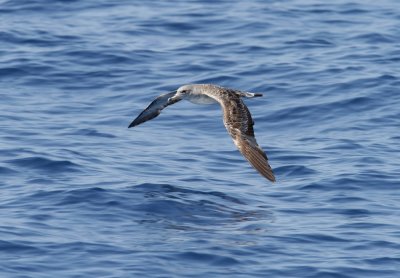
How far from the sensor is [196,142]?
665 inches

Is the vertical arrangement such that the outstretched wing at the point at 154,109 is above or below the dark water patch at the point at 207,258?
above

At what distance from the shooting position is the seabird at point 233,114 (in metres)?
13.9

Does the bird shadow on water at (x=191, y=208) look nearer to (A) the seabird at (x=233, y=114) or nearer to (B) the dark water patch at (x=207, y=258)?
(A) the seabird at (x=233, y=114)

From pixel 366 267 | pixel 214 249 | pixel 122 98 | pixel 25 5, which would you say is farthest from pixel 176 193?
pixel 25 5

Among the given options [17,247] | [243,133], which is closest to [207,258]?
[17,247]

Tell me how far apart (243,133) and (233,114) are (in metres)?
0.45

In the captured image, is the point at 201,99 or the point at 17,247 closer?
the point at 17,247

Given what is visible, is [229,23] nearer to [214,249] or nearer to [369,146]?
[369,146]

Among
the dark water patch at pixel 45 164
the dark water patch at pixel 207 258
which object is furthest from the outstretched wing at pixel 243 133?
the dark water patch at pixel 45 164

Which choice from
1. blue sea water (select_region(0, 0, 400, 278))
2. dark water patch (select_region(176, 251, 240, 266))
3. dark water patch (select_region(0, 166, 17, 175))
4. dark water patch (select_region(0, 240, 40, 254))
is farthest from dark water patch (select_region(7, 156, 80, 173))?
dark water patch (select_region(176, 251, 240, 266))

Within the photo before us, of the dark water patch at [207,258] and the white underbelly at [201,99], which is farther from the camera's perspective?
the white underbelly at [201,99]

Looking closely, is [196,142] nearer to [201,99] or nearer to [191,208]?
[201,99]

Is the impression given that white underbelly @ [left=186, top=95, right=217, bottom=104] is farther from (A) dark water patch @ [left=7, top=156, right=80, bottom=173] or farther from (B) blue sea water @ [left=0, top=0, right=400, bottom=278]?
(A) dark water patch @ [left=7, top=156, right=80, bottom=173]

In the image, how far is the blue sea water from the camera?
12180 mm
